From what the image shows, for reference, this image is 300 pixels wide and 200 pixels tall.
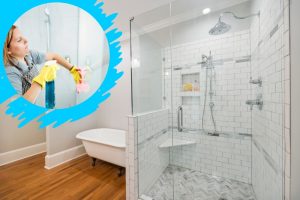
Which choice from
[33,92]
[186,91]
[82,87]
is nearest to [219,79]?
[186,91]

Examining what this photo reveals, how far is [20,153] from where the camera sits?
271 centimetres

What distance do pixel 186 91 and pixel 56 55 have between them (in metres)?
1.95

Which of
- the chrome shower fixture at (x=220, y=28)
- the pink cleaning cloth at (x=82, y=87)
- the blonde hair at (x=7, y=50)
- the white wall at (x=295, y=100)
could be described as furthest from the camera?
the pink cleaning cloth at (x=82, y=87)

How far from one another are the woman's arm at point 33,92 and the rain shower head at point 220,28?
2.36m

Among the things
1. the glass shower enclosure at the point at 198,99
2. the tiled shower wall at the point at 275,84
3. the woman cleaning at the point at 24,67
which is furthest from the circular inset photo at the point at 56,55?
the tiled shower wall at the point at 275,84

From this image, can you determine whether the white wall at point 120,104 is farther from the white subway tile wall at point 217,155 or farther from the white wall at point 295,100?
the white wall at point 295,100

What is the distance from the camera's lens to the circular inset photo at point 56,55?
5.07 ft

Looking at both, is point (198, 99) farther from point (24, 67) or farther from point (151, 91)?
point (24, 67)

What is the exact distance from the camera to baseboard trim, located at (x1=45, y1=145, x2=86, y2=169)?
237cm

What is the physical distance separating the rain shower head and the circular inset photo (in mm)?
1673

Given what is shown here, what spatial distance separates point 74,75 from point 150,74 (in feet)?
4.07

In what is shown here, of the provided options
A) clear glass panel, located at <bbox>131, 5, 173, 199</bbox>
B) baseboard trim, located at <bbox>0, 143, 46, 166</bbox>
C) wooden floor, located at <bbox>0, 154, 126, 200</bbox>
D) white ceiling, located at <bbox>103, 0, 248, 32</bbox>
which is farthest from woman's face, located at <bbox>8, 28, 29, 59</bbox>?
baseboard trim, located at <bbox>0, 143, 46, 166</bbox>

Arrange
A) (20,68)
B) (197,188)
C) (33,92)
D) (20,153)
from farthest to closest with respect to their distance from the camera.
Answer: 1. (20,153)
2. (197,188)
3. (33,92)
4. (20,68)

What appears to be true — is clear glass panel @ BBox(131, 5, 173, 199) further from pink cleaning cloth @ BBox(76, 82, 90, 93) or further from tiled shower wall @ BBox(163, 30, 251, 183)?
pink cleaning cloth @ BBox(76, 82, 90, 93)
